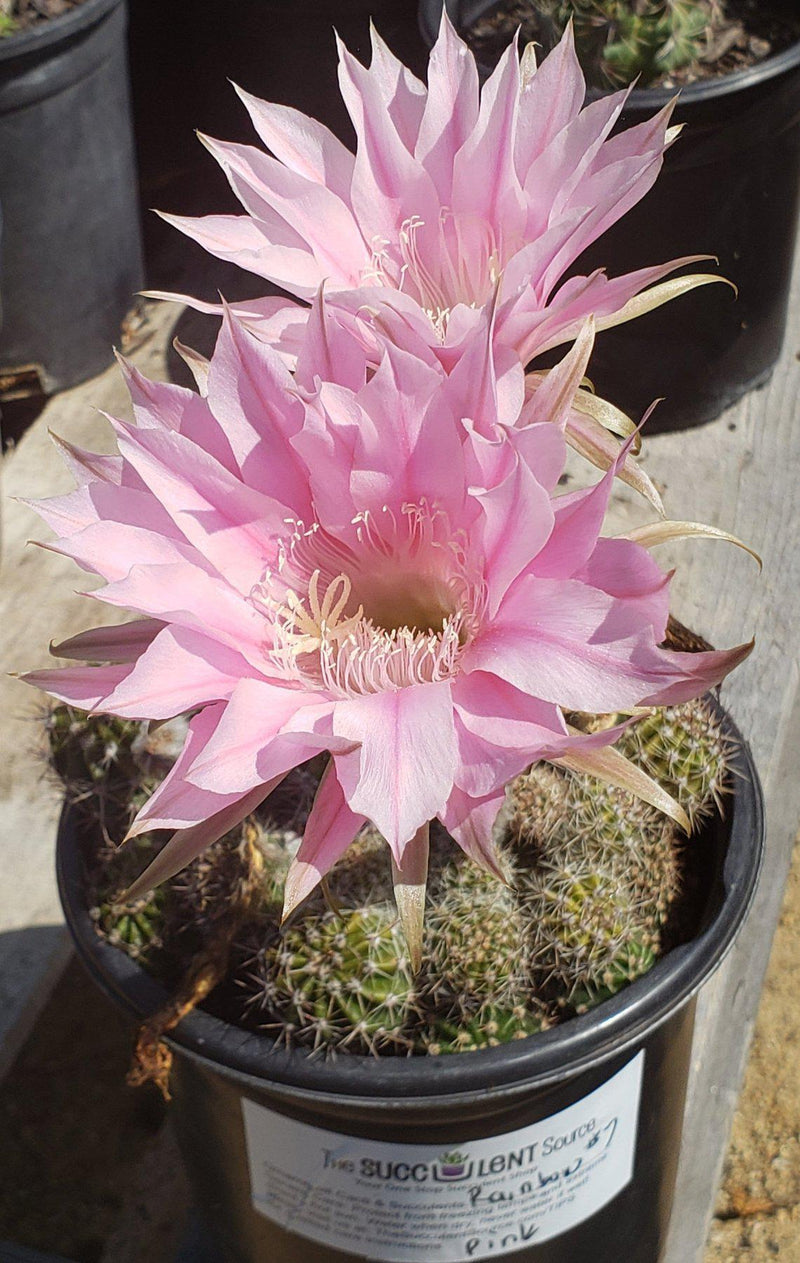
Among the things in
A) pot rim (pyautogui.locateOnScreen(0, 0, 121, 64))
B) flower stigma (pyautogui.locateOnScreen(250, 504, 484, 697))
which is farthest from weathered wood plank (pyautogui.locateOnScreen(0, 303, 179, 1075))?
flower stigma (pyautogui.locateOnScreen(250, 504, 484, 697))

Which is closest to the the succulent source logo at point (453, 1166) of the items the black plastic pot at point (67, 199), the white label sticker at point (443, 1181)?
the white label sticker at point (443, 1181)

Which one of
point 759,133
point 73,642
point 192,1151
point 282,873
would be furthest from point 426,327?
point 759,133

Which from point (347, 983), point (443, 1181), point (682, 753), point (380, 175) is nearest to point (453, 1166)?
point (443, 1181)

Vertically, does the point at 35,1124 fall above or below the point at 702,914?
below

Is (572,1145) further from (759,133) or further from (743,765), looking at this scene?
(759,133)

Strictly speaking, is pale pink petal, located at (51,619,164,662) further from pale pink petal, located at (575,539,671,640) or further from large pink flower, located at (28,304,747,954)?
pale pink petal, located at (575,539,671,640)

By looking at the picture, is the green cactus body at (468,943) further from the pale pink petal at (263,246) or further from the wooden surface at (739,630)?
the wooden surface at (739,630)
